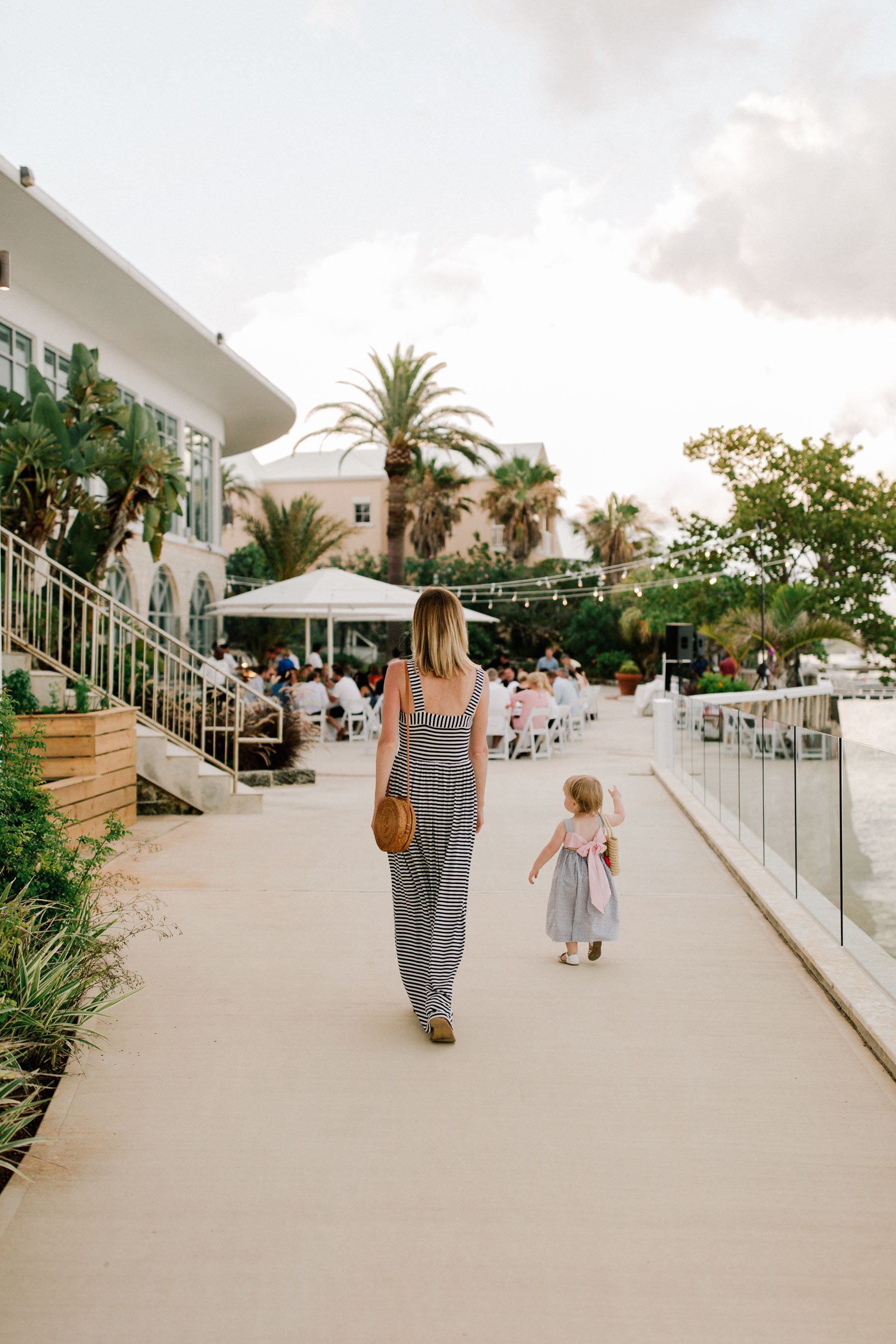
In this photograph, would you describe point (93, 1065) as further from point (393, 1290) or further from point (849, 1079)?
point (849, 1079)

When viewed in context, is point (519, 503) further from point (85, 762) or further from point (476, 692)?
→ point (476, 692)

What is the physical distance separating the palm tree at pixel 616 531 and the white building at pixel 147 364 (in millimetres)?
25850

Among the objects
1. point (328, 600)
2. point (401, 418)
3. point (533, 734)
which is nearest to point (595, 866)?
point (533, 734)

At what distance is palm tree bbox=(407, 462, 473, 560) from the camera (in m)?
45.2

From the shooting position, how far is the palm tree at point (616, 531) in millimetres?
52344

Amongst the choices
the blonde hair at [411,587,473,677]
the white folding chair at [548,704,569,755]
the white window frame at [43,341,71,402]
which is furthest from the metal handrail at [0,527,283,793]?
the white window frame at [43,341,71,402]

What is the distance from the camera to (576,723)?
2052 cm

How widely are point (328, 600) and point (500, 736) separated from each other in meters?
3.39

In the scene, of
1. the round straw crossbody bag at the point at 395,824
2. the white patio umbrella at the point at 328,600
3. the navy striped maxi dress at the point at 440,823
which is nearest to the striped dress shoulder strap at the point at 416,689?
the navy striped maxi dress at the point at 440,823

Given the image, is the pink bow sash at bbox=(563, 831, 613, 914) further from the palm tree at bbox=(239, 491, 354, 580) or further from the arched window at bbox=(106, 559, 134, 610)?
the palm tree at bbox=(239, 491, 354, 580)

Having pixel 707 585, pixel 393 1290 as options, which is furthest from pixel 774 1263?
pixel 707 585

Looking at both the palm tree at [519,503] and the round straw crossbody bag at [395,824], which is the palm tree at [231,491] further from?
the round straw crossbody bag at [395,824]

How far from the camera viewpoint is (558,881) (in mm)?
5500

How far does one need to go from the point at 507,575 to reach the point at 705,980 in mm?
39686
